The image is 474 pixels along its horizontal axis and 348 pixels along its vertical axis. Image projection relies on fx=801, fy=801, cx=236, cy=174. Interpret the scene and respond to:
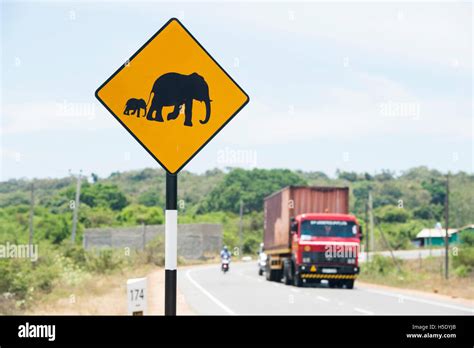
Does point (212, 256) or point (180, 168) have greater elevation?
point (180, 168)

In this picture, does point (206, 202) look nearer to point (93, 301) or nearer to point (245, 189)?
point (245, 189)

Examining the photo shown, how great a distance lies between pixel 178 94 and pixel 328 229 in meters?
23.8

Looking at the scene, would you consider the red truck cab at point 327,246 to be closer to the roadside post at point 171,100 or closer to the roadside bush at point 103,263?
the roadside bush at point 103,263

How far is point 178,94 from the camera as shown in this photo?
6.57m

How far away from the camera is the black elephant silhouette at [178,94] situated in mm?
6570

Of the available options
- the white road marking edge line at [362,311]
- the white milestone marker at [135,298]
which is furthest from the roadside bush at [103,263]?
the white milestone marker at [135,298]

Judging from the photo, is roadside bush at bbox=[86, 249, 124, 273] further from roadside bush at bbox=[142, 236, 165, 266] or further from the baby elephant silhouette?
the baby elephant silhouette

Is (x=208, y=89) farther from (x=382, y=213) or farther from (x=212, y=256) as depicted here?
(x=382, y=213)

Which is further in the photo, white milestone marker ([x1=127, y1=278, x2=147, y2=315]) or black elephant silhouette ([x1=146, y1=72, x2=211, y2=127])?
white milestone marker ([x1=127, y1=278, x2=147, y2=315])

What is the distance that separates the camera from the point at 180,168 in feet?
21.5

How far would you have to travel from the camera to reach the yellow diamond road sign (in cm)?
653

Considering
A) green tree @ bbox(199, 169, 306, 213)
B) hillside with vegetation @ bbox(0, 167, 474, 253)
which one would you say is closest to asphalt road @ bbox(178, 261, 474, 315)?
hillside with vegetation @ bbox(0, 167, 474, 253)
